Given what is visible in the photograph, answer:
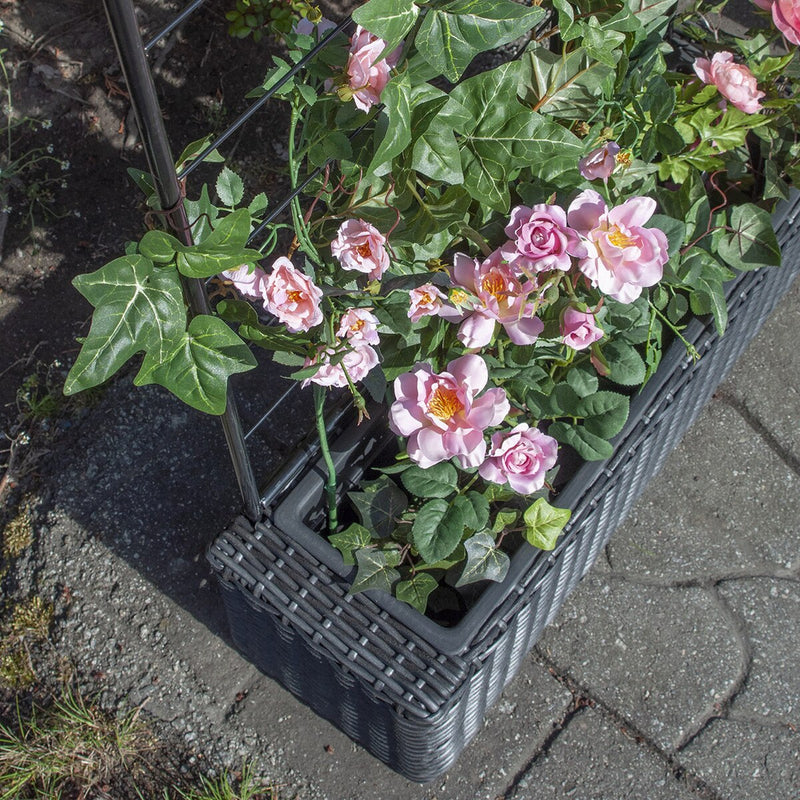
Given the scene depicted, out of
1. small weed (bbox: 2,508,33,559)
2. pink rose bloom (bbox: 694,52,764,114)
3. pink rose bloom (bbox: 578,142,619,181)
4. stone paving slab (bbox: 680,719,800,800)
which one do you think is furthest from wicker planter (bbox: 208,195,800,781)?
small weed (bbox: 2,508,33,559)

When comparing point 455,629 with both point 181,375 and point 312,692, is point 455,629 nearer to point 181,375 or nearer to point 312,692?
point 312,692

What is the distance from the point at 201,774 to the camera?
1733 millimetres

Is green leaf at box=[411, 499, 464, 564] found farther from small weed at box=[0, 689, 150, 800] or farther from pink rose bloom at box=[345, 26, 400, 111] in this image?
small weed at box=[0, 689, 150, 800]

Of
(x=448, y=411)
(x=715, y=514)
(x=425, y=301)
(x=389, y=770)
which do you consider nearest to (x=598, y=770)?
(x=389, y=770)

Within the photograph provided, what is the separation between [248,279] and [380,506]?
419 millimetres

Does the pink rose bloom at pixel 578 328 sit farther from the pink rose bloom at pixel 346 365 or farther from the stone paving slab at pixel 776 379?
the stone paving slab at pixel 776 379

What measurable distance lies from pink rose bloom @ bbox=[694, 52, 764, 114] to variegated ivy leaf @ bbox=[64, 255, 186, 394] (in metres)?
0.91

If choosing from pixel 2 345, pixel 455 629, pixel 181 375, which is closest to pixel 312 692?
pixel 455 629

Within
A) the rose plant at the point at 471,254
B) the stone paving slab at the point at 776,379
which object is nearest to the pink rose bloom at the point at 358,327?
the rose plant at the point at 471,254

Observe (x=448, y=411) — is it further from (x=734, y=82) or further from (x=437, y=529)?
(x=734, y=82)

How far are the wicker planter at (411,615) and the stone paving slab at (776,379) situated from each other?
51cm

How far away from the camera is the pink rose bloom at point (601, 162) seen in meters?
1.27

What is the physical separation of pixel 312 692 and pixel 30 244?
127cm

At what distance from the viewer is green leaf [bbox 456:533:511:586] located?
131cm
